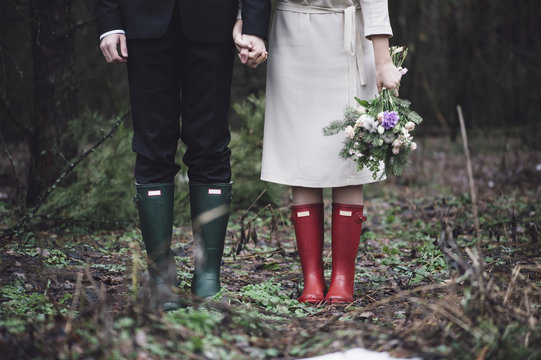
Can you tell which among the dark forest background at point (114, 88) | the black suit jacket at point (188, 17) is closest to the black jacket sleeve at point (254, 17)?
the black suit jacket at point (188, 17)

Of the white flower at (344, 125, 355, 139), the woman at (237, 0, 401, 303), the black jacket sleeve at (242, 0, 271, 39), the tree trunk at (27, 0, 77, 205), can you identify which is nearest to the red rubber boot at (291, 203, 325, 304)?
the woman at (237, 0, 401, 303)

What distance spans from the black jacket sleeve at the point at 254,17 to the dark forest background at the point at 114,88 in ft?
3.76

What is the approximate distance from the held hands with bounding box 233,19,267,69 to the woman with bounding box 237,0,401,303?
19cm

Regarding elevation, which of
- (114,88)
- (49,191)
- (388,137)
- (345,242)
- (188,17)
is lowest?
(345,242)

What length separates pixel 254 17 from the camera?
222 centimetres

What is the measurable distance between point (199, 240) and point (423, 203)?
130 inches

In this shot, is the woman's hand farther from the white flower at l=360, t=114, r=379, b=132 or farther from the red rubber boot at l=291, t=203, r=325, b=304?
the red rubber boot at l=291, t=203, r=325, b=304

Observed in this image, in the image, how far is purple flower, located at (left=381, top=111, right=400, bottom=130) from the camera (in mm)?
2107

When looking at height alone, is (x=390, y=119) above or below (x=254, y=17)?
below

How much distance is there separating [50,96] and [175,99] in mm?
2066

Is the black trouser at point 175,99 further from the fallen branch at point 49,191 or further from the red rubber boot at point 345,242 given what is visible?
the fallen branch at point 49,191

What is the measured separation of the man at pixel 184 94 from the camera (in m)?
2.19

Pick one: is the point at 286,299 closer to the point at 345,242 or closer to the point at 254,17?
the point at 345,242

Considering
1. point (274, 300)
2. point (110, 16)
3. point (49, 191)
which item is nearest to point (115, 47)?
point (110, 16)
